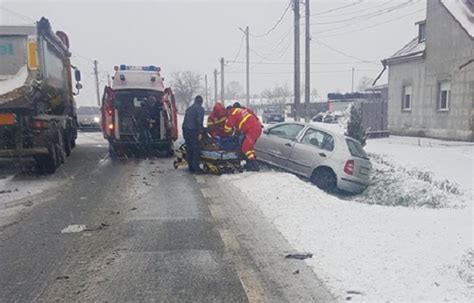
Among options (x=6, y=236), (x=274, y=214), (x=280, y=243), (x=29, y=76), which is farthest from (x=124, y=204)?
(x=29, y=76)

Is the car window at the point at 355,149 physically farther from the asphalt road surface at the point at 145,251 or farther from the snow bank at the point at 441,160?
the asphalt road surface at the point at 145,251

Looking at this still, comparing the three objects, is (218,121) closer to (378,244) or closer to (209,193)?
(209,193)

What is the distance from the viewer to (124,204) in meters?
7.27

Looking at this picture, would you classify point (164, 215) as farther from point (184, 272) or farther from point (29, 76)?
point (29, 76)

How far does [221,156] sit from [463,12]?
14789 millimetres

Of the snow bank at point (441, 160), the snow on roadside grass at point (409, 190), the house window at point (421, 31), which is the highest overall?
the house window at point (421, 31)

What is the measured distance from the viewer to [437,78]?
2000 cm

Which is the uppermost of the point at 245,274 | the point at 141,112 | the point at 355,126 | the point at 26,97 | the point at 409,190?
the point at 26,97

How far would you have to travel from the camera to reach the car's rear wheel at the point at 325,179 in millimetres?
10312

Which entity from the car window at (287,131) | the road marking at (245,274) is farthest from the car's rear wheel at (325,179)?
the road marking at (245,274)

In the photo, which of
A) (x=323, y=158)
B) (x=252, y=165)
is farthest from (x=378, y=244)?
(x=252, y=165)

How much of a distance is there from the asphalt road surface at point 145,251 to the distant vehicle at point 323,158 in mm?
2947

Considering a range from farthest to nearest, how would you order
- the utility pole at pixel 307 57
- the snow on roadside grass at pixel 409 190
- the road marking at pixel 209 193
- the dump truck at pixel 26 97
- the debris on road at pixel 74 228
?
the utility pole at pixel 307 57, the dump truck at pixel 26 97, the snow on roadside grass at pixel 409 190, the road marking at pixel 209 193, the debris on road at pixel 74 228

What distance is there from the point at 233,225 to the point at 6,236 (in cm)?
294
